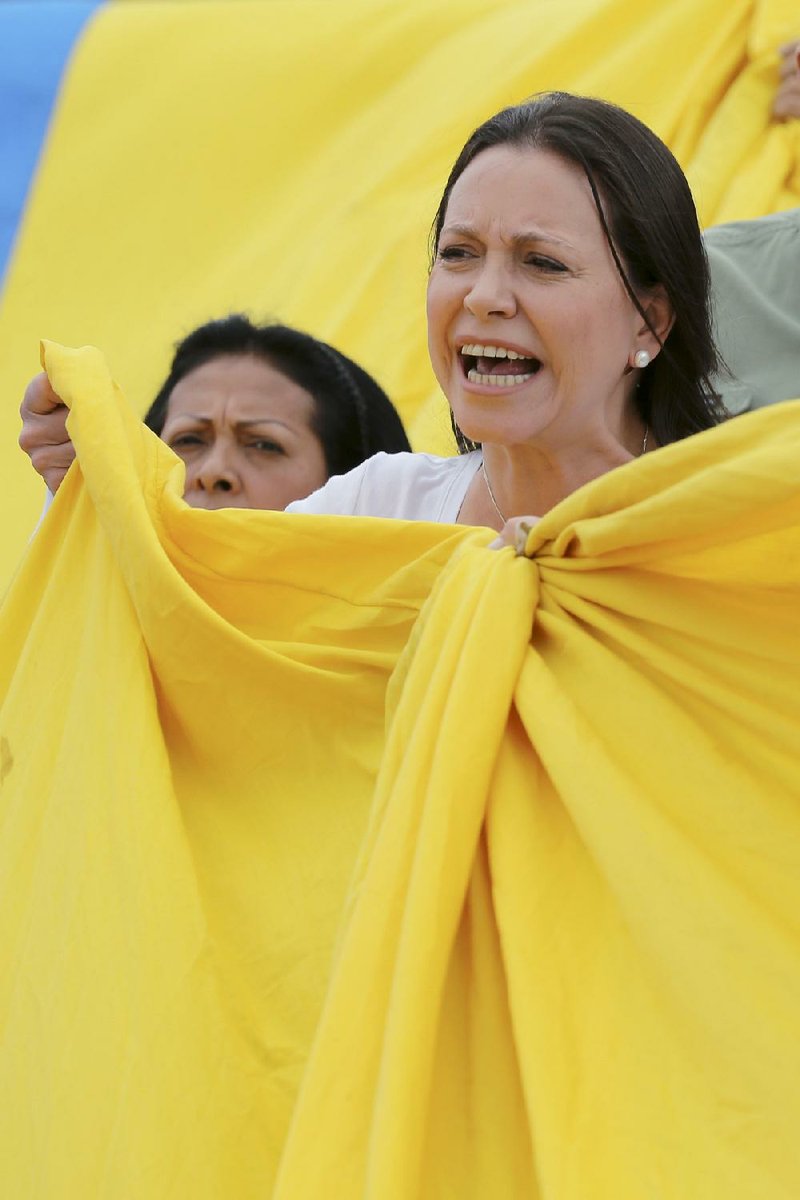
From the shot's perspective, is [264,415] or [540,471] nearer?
[540,471]

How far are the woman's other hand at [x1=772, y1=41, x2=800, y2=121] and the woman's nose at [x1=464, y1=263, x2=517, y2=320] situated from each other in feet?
4.79

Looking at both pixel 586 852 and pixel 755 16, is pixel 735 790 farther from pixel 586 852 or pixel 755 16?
pixel 755 16

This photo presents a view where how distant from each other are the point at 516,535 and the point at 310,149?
6.84 ft

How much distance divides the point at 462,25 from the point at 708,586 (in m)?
2.33

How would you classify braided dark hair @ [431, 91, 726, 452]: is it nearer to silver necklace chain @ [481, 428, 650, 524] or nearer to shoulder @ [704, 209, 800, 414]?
silver necklace chain @ [481, 428, 650, 524]

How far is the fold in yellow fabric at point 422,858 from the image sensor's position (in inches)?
43.9

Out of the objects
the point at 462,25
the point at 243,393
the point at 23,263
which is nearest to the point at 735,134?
the point at 462,25

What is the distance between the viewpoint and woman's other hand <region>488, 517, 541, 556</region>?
1.36 meters

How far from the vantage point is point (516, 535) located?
4.51 ft

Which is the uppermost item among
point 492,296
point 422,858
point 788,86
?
point 788,86

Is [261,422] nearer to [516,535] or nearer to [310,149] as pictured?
[516,535]

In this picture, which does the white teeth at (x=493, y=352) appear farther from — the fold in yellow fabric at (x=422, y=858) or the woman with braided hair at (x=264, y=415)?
the woman with braided hair at (x=264, y=415)

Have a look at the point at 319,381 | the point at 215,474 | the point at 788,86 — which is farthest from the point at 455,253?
the point at 788,86

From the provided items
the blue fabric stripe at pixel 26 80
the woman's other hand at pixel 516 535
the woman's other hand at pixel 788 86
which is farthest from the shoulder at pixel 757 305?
the blue fabric stripe at pixel 26 80
